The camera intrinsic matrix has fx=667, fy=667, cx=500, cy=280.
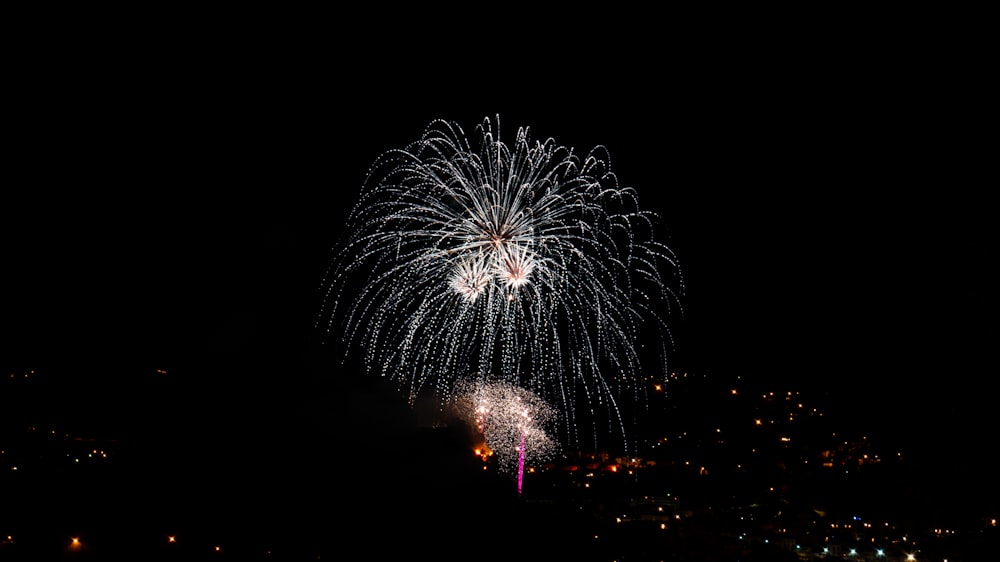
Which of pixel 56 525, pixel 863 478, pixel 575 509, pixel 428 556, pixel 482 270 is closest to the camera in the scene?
pixel 56 525

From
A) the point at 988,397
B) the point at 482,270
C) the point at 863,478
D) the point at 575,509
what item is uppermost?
the point at 482,270

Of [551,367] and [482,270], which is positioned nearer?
[482,270]

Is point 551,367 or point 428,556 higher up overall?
point 551,367

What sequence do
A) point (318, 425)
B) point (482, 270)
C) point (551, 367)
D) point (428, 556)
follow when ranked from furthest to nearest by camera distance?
point (551, 367) → point (482, 270) → point (318, 425) → point (428, 556)

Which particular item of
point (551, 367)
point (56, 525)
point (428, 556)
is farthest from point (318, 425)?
point (551, 367)

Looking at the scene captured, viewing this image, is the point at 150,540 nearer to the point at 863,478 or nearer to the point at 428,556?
the point at 428,556

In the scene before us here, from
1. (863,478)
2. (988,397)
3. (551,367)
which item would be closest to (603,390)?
(551,367)
